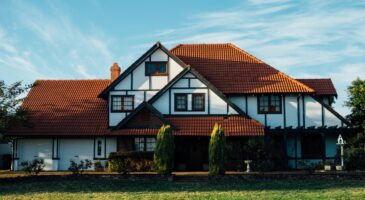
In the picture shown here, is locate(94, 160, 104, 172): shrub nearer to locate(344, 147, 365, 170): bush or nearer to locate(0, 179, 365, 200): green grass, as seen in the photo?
locate(0, 179, 365, 200): green grass

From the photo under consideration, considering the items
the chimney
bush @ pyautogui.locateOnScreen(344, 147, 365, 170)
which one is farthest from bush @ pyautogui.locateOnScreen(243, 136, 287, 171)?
the chimney

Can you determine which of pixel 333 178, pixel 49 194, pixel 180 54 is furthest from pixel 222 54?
pixel 49 194

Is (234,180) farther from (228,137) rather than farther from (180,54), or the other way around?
(180,54)

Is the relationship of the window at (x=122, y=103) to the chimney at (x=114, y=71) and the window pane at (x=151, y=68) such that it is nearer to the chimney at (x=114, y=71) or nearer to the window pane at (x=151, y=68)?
the window pane at (x=151, y=68)

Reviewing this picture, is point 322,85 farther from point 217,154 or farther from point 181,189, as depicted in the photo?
point 181,189

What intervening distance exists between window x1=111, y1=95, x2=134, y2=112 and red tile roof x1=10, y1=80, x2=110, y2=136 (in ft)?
3.77

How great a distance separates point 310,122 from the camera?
1278 inches

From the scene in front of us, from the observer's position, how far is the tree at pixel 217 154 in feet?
84.2

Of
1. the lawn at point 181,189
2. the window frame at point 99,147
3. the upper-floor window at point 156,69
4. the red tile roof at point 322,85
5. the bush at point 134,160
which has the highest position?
the upper-floor window at point 156,69

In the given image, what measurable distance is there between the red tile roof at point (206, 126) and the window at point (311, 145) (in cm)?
417

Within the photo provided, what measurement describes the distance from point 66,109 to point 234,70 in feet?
38.8

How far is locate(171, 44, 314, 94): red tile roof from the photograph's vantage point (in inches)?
1278

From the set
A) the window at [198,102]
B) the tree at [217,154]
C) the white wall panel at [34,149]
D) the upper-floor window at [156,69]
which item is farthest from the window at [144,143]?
the tree at [217,154]

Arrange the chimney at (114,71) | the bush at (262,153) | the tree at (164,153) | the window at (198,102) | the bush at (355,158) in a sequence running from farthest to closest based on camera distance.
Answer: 1. the chimney at (114,71)
2. the window at (198,102)
3. the bush at (262,153)
4. the bush at (355,158)
5. the tree at (164,153)
